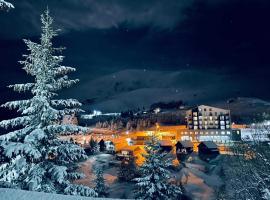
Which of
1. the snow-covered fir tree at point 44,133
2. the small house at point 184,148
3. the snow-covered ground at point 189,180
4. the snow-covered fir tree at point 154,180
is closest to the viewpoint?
the snow-covered fir tree at point 44,133

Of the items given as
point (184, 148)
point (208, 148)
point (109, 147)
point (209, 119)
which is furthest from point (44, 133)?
point (209, 119)

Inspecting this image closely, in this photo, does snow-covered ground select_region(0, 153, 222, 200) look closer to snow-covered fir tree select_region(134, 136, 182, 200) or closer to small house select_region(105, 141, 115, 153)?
snow-covered fir tree select_region(134, 136, 182, 200)

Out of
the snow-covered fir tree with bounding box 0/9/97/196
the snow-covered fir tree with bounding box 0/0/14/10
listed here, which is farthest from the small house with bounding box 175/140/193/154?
the snow-covered fir tree with bounding box 0/0/14/10

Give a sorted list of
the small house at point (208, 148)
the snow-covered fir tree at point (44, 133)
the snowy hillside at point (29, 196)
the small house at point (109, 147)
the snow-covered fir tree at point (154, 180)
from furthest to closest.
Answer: the small house at point (109, 147), the small house at point (208, 148), the snow-covered fir tree at point (154, 180), the snow-covered fir tree at point (44, 133), the snowy hillside at point (29, 196)

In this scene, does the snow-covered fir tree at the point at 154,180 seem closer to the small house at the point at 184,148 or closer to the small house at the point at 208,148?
the small house at the point at 208,148

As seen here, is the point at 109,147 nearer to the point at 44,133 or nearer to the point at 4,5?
the point at 44,133

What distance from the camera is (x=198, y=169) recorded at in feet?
207

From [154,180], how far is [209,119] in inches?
3516

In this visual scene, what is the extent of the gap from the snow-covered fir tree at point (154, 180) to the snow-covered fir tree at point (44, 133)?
974 centimetres

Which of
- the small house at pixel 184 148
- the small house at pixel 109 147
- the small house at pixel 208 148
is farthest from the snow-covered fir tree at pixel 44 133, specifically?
the small house at pixel 109 147

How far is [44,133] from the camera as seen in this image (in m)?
13.0

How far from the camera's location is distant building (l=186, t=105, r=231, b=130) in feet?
350

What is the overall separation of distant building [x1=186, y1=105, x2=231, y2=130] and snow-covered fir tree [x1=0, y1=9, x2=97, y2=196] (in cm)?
9687

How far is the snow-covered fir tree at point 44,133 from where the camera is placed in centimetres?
1284
